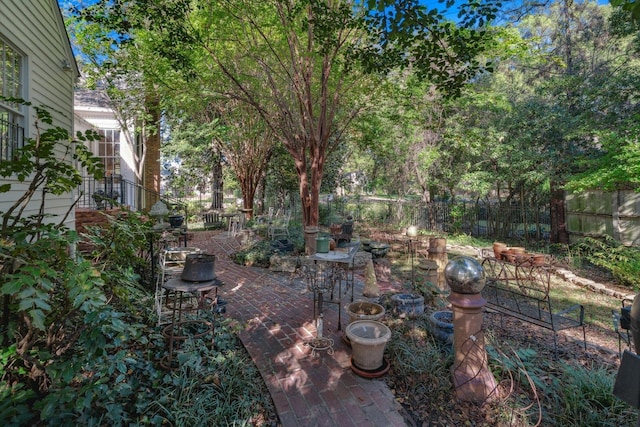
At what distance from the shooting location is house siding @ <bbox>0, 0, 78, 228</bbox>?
13.5 ft

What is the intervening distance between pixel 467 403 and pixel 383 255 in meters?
5.64

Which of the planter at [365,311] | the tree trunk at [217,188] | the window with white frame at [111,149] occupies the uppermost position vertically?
the window with white frame at [111,149]

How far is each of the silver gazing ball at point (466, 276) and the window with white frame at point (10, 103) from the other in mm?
5584

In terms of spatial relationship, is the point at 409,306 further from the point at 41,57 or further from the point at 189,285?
the point at 41,57

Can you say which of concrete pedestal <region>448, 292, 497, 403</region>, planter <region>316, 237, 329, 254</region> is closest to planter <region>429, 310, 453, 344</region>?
concrete pedestal <region>448, 292, 497, 403</region>

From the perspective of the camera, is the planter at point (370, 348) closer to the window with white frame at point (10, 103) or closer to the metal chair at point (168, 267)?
the metal chair at point (168, 267)

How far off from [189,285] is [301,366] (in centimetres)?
145

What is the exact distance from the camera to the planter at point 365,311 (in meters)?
3.50

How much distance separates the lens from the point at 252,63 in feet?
27.5

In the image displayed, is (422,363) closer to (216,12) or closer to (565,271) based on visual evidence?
(565,271)

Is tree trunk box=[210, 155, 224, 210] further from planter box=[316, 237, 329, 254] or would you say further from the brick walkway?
planter box=[316, 237, 329, 254]

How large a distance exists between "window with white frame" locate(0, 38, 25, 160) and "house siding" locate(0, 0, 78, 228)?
0.26 feet

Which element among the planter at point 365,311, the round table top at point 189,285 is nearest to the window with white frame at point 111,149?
the round table top at point 189,285

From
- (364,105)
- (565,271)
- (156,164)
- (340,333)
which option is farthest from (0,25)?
(565,271)
